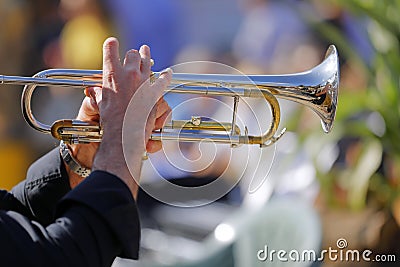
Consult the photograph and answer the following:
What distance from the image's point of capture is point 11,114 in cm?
469

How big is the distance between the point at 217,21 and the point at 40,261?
3071 millimetres

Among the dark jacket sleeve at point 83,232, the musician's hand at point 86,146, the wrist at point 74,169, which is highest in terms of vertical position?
the musician's hand at point 86,146

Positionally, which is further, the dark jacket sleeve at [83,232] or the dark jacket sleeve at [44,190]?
the dark jacket sleeve at [44,190]

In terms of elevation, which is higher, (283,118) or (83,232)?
(283,118)

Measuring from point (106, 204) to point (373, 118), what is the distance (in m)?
2.30

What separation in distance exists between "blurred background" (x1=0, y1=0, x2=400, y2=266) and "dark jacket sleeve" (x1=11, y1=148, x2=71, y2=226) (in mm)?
607

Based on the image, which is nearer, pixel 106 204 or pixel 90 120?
pixel 106 204

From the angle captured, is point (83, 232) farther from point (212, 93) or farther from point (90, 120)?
point (212, 93)

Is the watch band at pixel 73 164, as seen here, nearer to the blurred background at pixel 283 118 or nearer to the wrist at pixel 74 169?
A: the wrist at pixel 74 169

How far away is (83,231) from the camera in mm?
1682

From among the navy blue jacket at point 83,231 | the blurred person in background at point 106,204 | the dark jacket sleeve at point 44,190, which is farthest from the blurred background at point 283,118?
the navy blue jacket at point 83,231

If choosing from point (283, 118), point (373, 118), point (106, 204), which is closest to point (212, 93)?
point (106, 204)

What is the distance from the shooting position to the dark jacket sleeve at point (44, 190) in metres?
2.18

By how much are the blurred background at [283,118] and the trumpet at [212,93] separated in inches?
19.9
